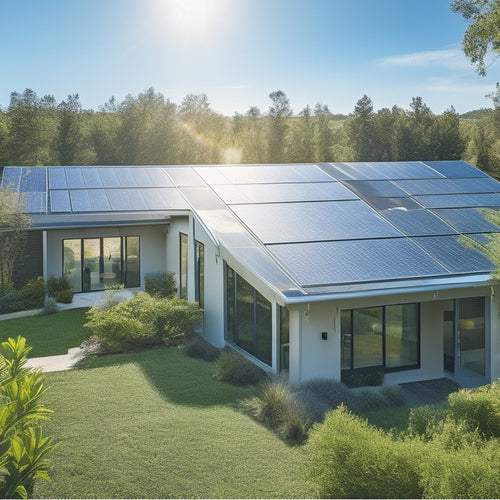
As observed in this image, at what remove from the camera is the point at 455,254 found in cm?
1420

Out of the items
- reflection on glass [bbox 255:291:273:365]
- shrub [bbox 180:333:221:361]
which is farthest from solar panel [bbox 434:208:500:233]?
shrub [bbox 180:333:221:361]

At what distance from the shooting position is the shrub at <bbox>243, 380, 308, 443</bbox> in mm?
9422

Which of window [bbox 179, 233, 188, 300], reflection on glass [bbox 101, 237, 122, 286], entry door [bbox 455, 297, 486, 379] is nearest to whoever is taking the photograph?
entry door [bbox 455, 297, 486, 379]

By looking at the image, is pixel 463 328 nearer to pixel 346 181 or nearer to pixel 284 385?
→ pixel 284 385

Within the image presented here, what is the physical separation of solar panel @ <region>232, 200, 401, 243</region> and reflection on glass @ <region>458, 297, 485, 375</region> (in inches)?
106

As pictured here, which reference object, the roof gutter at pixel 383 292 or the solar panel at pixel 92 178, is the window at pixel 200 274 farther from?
the solar panel at pixel 92 178

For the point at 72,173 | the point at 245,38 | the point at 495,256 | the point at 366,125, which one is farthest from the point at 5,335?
the point at 366,125

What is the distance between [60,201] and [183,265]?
5506 millimetres

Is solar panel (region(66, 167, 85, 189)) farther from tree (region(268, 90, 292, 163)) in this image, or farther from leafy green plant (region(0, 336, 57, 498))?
tree (region(268, 90, 292, 163))

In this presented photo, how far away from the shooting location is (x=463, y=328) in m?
14.2

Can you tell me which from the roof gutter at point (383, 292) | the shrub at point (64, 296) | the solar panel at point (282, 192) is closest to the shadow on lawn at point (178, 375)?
the roof gutter at point (383, 292)

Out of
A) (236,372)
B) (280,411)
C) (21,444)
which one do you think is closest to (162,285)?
(236,372)

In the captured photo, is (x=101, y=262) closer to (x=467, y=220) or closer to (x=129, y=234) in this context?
(x=129, y=234)

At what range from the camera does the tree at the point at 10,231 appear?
18.5 meters
